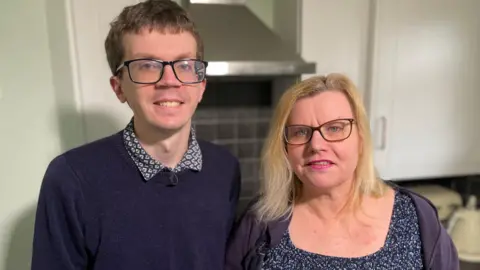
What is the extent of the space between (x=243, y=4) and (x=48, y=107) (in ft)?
2.74

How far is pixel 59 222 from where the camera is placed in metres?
0.85

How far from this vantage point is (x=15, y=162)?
1172mm

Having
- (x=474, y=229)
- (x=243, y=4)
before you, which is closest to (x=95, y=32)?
(x=243, y=4)

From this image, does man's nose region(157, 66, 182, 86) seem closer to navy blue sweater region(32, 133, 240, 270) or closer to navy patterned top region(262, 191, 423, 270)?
navy blue sweater region(32, 133, 240, 270)

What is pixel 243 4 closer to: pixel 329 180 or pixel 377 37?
pixel 377 37

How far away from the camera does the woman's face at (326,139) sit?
904mm

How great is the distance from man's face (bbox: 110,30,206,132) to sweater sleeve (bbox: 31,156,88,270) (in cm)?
20

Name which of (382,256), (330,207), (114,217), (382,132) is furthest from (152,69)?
(382,132)

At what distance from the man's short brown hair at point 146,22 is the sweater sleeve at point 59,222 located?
256 millimetres

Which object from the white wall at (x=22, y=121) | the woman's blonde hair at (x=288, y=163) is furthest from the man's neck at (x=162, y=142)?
the white wall at (x=22, y=121)

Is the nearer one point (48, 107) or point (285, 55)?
point (48, 107)

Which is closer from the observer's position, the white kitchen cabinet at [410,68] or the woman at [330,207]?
the woman at [330,207]

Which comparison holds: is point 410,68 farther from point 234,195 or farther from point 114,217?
point 114,217

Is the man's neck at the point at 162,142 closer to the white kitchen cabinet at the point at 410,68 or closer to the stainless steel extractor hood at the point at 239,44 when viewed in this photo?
the stainless steel extractor hood at the point at 239,44
